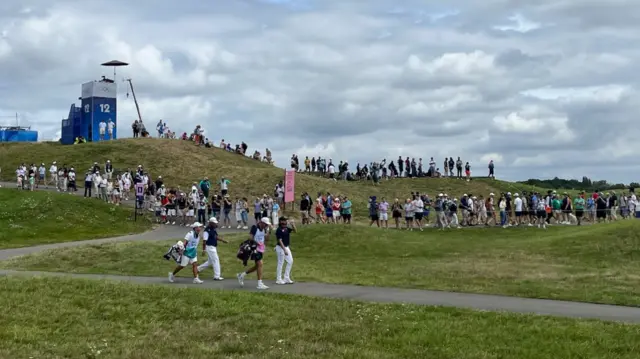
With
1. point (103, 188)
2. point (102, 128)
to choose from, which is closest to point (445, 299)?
point (103, 188)

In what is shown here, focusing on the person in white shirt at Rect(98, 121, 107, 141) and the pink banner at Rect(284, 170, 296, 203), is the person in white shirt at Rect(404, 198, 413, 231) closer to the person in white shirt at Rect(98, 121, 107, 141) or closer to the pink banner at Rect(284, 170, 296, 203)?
the pink banner at Rect(284, 170, 296, 203)

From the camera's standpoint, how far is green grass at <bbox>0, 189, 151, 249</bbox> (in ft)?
105

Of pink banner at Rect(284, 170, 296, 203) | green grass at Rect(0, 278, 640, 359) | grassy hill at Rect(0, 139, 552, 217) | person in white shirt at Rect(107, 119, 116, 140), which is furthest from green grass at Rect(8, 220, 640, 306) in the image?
person in white shirt at Rect(107, 119, 116, 140)

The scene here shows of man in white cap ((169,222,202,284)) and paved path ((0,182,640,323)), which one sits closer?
paved path ((0,182,640,323))

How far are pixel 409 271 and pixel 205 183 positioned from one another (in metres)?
21.4

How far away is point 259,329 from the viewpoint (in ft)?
40.8

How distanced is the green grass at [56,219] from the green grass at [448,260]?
826 centimetres

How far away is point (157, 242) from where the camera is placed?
26453 mm

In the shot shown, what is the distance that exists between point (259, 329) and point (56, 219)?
26068 mm

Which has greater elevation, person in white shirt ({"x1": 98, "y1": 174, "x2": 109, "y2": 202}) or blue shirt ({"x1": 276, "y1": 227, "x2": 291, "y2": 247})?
person in white shirt ({"x1": 98, "y1": 174, "x2": 109, "y2": 202})

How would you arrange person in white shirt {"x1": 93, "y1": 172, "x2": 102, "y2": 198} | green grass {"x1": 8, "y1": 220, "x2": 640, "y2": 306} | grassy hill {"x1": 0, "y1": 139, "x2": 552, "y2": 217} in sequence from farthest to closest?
grassy hill {"x1": 0, "y1": 139, "x2": 552, "y2": 217} < person in white shirt {"x1": 93, "y1": 172, "x2": 102, "y2": 198} < green grass {"x1": 8, "y1": 220, "x2": 640, "y2": 306}

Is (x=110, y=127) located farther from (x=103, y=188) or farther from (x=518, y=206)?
(x=518, y=206)

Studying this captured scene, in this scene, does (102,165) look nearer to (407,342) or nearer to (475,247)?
(475,247)

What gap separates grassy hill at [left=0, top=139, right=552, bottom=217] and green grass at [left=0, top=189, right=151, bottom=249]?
30.6 ft
